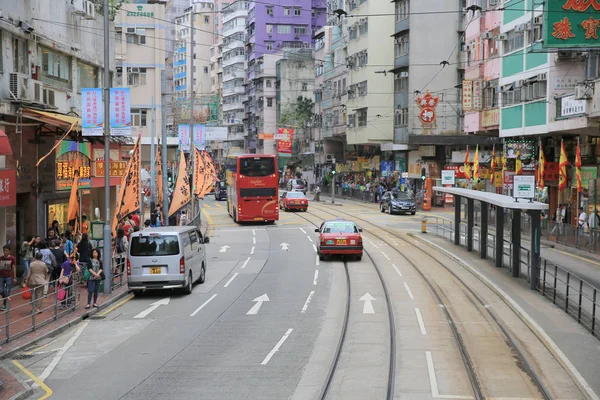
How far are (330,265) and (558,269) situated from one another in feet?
32.4

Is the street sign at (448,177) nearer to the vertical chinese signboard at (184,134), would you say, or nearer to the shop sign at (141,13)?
the vertical chinese signboard at (184,134)

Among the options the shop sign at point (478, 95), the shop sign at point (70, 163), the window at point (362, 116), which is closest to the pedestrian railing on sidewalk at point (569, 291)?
the shop sign at point (70, 163)

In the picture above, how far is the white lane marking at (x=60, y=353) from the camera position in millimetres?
14836

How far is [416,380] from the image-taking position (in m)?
13.9

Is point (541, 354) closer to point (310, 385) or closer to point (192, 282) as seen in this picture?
point (310, 385)

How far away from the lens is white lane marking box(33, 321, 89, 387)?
1484 cm

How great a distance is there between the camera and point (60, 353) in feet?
54.5

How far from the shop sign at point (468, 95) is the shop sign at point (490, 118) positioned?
46.1 inches

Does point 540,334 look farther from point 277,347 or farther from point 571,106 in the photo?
point 571,106

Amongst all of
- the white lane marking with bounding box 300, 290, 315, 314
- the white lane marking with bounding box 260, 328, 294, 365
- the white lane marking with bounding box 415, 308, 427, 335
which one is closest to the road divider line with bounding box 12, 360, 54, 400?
the white lane marking with bounding box 260, 328, 294, 365

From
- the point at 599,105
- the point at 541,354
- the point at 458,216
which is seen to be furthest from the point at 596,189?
the point at 541,354

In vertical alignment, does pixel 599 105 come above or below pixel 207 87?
below

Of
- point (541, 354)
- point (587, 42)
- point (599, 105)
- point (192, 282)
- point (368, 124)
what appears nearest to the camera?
point (541, 354)

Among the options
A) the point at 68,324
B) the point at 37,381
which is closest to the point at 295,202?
the point at 68,324
